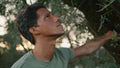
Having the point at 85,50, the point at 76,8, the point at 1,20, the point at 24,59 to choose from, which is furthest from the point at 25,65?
the point at 1,20

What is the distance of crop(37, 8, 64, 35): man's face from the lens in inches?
145

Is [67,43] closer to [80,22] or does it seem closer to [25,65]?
[80,22]

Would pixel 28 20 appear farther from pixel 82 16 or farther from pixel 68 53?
pixel 82 16

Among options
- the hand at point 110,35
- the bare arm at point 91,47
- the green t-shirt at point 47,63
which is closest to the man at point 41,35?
the green t-shirt at point 47,63

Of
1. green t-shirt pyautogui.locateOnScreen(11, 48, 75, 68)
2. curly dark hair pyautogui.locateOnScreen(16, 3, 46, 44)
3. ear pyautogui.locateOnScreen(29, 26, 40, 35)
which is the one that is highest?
curly dark hair pyautogui.locateOnScreen(16, 3, 46, 44)

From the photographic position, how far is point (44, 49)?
3.79 metres

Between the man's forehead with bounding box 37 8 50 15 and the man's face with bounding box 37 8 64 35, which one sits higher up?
the man's forehead with bounding box 37 8 50 15

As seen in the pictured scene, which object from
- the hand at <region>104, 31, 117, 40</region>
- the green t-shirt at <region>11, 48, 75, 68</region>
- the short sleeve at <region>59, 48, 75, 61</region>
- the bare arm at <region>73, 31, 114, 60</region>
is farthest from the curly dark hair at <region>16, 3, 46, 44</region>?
the hand at <region>104, 31, 117, 40</region>

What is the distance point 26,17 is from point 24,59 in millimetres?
343

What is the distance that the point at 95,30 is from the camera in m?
4.74

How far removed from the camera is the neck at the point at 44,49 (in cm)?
375

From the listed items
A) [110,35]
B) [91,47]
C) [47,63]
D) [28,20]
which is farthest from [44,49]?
[110,35]

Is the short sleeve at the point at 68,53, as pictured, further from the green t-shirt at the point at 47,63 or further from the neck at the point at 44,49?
the neck at the point at 44,49

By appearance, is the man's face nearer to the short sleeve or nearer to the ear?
the ear
